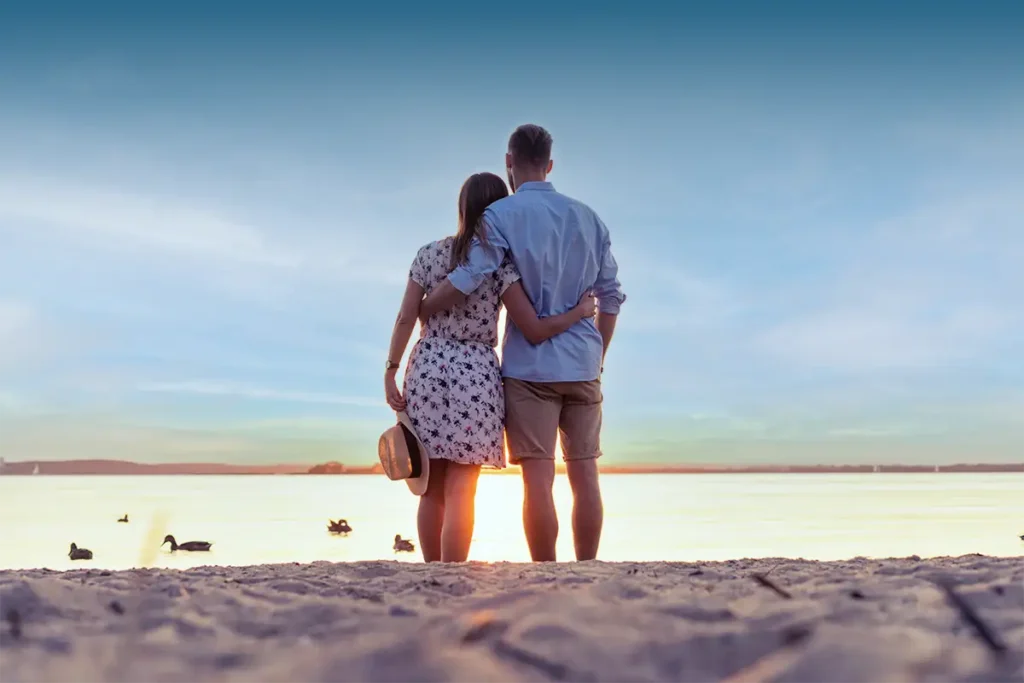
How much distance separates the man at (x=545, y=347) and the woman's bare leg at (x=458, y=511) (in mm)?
217

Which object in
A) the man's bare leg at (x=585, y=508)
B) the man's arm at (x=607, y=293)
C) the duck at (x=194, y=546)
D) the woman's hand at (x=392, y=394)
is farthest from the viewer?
the duck at (x=194, y=546)

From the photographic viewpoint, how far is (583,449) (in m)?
3.53

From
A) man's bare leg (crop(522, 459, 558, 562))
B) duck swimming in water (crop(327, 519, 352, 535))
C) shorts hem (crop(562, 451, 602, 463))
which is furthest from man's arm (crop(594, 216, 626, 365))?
duck swimming in water (crop(327, 519, 352, 535))

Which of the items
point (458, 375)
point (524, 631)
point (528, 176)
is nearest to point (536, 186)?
point (528, 176)

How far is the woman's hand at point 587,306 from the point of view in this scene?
11.4 ft

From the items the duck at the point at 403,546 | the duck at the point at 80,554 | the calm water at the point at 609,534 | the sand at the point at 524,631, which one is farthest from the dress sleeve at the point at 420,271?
the duck at the point at 80,554

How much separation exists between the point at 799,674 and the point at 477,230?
2646 mm

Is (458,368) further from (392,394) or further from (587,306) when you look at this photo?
(587,306)

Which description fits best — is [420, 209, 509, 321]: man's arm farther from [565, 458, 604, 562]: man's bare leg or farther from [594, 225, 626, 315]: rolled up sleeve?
[565, 458, 604, 562]: man's bare leg

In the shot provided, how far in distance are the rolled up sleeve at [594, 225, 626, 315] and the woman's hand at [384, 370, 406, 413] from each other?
1007 mm

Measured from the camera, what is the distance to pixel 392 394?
11.7ft

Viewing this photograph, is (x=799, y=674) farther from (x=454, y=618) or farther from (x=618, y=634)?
(x=454, y=618)

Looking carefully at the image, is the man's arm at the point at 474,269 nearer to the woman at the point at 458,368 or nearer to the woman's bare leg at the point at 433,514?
the woman at the point at 458,368

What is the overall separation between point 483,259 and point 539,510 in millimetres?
1055
